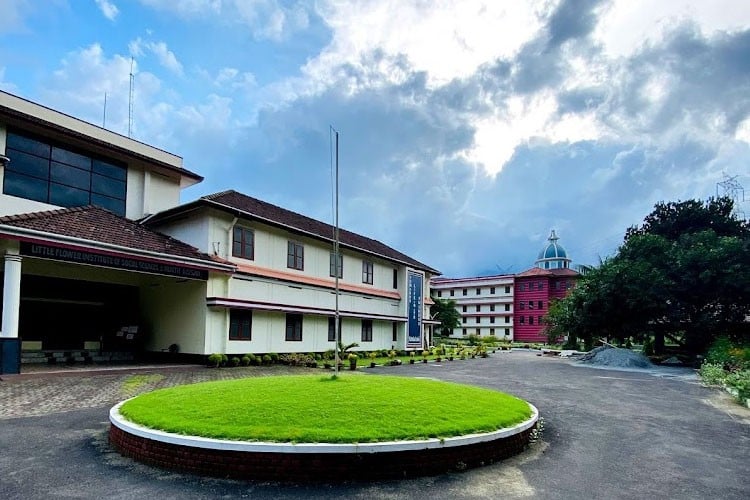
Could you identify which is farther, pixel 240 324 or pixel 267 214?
pixel 267 214

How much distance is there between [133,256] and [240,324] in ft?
18.9

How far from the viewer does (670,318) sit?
28.4 meters

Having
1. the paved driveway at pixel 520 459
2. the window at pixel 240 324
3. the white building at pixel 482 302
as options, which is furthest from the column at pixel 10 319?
the white building at pixel 482 302

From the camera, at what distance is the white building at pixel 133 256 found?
16000 mm

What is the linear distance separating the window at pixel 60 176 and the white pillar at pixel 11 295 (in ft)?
14.4

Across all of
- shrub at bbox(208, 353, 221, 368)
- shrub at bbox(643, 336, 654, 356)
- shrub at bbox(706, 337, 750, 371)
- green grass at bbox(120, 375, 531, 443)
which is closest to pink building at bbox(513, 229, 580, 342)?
shrub at bbox(643, 336, 654, 356)

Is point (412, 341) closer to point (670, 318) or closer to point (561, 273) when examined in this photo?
point (670, 318)

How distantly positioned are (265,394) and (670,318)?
2758 cm

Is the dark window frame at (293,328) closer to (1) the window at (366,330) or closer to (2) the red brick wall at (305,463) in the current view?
(1) the window at (366,330)

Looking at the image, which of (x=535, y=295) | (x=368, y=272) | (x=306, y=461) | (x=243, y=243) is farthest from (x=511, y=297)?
(x=306, y=461)

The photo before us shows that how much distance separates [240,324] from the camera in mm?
20734

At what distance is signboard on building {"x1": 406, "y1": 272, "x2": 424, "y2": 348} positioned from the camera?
109 ft

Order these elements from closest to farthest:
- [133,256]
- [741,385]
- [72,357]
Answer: [741,385] < [133,256] < [72,357]

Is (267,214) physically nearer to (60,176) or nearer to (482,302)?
(60,176)
